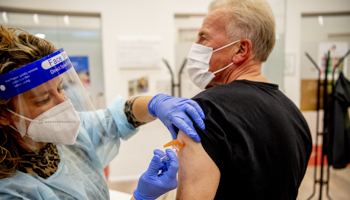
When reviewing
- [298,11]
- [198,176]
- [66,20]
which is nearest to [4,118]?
[198,176]

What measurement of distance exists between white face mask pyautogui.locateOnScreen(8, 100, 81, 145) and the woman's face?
0.5 inches

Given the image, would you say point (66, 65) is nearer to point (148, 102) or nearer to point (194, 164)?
point (148, 102)

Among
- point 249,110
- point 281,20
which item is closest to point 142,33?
point 281,20

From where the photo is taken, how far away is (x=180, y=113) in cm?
80

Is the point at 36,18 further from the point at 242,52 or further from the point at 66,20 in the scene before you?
the point at 242,52

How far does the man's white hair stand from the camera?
2.89ft

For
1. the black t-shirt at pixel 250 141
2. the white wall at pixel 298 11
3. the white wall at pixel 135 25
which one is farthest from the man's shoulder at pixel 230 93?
the white wall at pixel 298 11

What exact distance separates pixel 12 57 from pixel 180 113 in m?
0.62

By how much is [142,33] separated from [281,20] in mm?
1683

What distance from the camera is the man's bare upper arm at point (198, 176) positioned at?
2.14ft

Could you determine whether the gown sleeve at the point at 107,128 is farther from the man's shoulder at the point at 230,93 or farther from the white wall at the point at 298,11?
the white wall at the point at 298,11

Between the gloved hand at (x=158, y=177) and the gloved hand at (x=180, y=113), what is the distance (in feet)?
0.32

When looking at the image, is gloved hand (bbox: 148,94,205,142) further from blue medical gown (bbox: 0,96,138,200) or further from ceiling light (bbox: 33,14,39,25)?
ceiling light (bbox: 33,14,39,25)

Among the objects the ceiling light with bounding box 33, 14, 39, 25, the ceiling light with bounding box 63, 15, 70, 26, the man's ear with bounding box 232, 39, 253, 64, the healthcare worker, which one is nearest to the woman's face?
the healthcare worker
